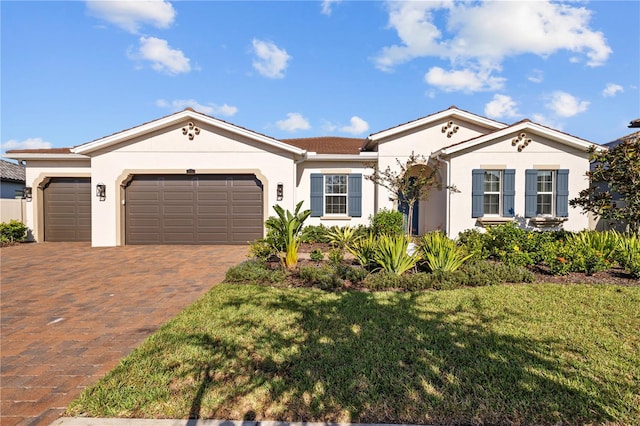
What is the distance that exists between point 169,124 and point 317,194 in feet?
20.6

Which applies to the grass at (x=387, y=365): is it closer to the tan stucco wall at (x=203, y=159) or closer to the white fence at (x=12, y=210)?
the tan stucco wall at (x=203, y=159)

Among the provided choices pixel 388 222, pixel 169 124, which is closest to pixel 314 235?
pixel 388 222

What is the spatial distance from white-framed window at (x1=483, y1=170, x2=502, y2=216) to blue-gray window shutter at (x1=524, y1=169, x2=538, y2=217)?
906mm

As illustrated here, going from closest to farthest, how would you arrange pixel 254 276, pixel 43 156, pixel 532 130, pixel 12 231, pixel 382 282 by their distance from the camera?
pixel 382 282, pixel 254 276, pixel 532 130, pixel 12 231, pixel 43 156

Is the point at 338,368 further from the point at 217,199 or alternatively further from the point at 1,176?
the point at 1,176

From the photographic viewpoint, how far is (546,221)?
1240 cm

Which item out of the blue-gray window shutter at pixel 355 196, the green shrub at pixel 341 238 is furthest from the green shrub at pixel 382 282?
the blue-gray window shutter at pixel 355 196

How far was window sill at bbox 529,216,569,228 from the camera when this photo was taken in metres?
12.4

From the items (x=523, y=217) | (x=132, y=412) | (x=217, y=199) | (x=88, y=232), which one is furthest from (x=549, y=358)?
(x=88, y=232)

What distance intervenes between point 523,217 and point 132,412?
13469 millimetres

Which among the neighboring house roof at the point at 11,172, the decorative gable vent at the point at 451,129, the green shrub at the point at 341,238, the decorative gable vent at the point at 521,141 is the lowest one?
the green shrub at the point at 341,238

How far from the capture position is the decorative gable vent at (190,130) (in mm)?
12555

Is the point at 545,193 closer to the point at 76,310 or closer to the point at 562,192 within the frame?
the point at 562,192

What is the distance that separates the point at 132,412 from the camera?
279cm
